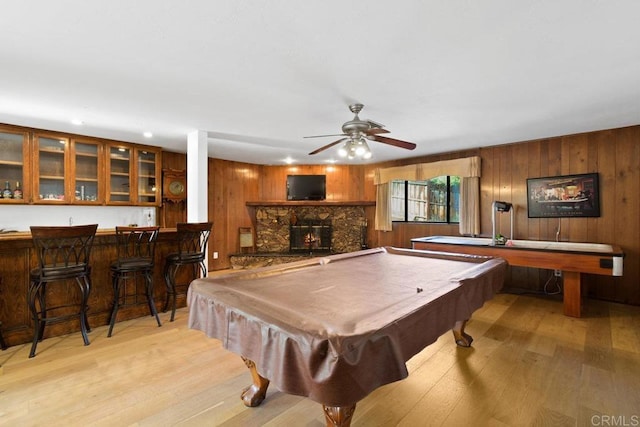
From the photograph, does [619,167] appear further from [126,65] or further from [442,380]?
[126,65]

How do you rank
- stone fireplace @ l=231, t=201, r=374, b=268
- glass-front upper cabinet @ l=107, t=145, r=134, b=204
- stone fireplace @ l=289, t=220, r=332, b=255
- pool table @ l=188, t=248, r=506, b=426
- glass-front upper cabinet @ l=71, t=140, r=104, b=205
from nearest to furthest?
pool table @ l=188, t=248, r=506, b=426 < glass-front upper cabinet @ l=71, t=140, r=104, b=205 < glass-front upper cabinet @ l=107, t=145, r=134, b=204 < stone fireplace @ l=231, t=201, r=374, b=268 < stone fireplace @ l=289, t=220, r=332, b=255

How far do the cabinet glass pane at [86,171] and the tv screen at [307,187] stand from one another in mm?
3402

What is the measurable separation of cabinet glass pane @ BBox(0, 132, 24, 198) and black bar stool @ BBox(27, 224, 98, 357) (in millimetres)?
1914

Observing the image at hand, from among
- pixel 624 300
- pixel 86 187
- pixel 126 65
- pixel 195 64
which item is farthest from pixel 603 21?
pixel 86 187

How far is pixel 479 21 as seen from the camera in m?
1.65

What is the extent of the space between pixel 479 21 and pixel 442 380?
231 centimetres

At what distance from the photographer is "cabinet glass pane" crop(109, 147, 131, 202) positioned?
4.44 metres

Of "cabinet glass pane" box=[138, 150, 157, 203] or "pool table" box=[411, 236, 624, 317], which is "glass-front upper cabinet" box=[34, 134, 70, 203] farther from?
"pool table" box=[411, 236, 624, 317]

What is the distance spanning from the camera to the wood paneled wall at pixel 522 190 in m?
3.69

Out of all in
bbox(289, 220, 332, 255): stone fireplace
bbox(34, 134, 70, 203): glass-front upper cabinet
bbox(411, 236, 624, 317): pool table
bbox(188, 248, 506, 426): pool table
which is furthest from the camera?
bbox(289, 220, 332, 255): stone fireplace

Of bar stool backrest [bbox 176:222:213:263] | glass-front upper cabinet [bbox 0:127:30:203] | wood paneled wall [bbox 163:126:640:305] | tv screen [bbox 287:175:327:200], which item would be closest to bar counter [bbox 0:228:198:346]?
bar stool backrest [bbox 176:222:213:263]

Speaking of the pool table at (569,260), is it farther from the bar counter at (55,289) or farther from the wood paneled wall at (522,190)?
the bar counter at (55,289)

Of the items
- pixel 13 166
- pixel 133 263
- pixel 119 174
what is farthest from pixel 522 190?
pixel 13 166

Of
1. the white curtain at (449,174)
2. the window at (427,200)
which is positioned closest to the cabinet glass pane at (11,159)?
the white curtain at (449,174)
